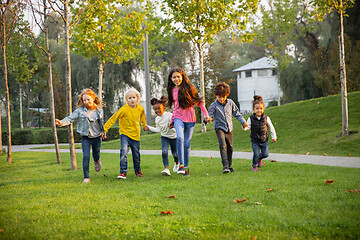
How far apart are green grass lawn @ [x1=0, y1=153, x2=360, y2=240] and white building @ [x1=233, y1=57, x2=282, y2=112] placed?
126 feet

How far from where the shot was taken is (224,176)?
23.3 feet

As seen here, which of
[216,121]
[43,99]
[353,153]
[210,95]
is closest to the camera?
[216,121]

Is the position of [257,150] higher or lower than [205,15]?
lower

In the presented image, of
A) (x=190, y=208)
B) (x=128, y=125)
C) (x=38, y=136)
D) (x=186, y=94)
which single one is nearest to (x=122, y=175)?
(x=128, y=125)

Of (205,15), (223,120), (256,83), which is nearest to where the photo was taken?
(223,120)

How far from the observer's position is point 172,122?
7.43 m

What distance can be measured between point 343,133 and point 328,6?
468 cm

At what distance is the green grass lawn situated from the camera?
3492 mm

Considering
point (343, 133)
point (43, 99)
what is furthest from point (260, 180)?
point (43, 99)

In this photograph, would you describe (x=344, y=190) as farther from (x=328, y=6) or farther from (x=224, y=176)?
(x=328, y=6)

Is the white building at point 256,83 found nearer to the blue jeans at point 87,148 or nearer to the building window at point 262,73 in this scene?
the building window at point 262,73

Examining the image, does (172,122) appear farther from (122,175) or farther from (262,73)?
(262,73)

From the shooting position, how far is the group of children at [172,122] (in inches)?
285

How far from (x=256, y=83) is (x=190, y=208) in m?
42.3
